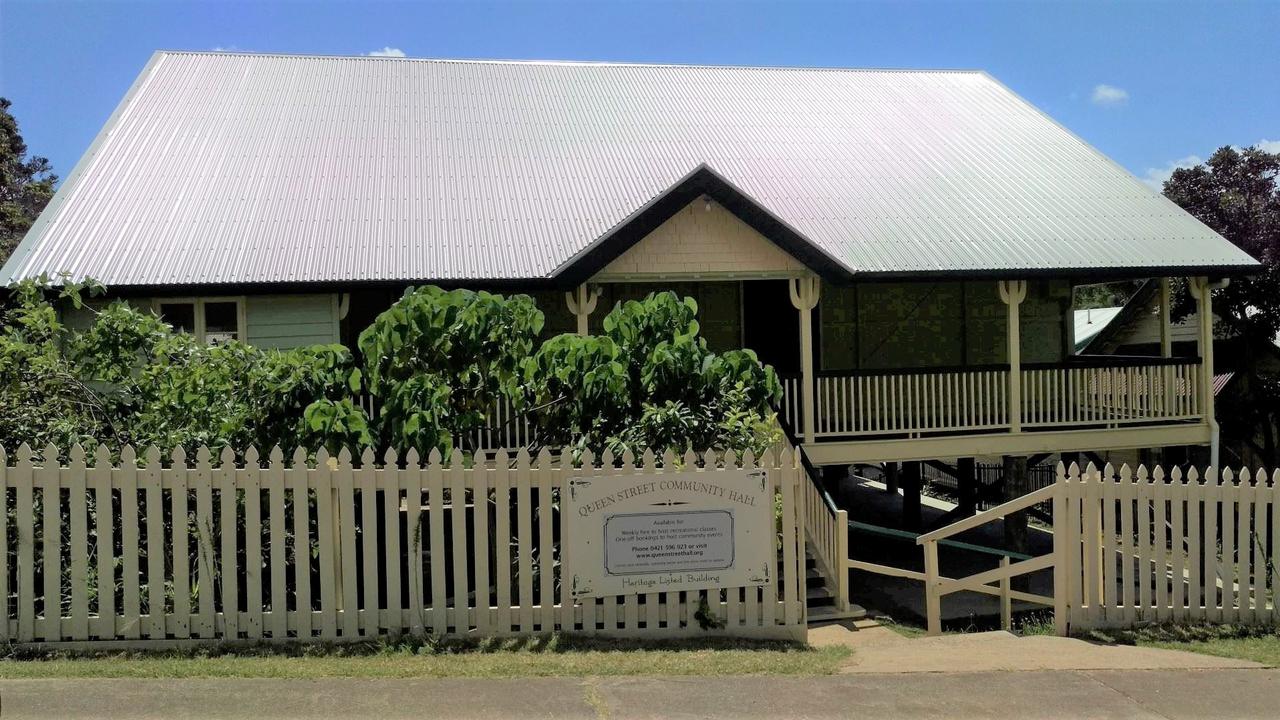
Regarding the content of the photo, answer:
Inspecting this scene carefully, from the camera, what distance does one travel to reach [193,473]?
720 cm

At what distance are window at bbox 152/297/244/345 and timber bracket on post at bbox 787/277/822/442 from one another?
23.0ft

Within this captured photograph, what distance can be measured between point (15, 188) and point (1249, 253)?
3877 cm

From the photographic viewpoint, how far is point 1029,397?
14.7 metres

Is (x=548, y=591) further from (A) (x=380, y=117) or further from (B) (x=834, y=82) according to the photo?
(B) (x=834, y=82)

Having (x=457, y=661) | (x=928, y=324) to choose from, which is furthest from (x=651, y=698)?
(x=928, y=324)

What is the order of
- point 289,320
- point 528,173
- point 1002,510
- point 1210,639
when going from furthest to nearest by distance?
point 528,173, point 289,320, point 1002,510, point 1210,639

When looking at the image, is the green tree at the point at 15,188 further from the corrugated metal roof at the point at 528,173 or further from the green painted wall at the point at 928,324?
the green painted wall at the point at 928,324

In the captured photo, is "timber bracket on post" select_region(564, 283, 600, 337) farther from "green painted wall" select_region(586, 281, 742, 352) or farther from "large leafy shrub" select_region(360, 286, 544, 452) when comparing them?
"large leafy shrub" select_region(360, 286, 544, 452)

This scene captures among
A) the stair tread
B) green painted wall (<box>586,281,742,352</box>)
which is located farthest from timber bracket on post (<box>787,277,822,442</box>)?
the stair tread

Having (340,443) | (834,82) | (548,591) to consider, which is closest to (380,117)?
(834,82)

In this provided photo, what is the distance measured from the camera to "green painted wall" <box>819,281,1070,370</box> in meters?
16.5

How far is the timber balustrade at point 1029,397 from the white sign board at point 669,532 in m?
6.13

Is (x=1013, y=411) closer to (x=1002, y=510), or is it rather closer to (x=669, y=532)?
(x=1002, y=510)

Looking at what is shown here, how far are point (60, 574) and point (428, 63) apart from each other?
1470 centimetres
